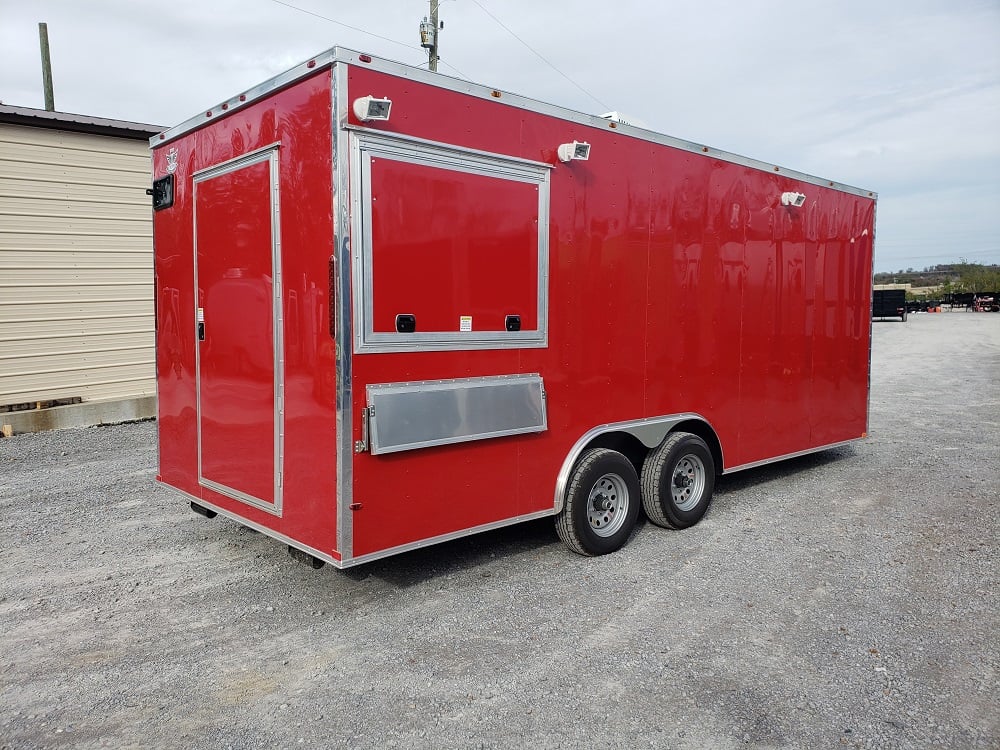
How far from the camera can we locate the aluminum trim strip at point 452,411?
3781mm

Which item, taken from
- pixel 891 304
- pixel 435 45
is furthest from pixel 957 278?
pixel 435 45

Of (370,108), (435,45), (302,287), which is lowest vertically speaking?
(302,287)

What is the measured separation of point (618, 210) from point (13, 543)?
4940mm

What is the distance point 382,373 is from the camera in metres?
3.79

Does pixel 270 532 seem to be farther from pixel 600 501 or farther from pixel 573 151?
pixel 573 151

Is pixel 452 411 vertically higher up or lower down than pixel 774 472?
higher up

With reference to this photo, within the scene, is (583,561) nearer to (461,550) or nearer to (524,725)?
(461,550)

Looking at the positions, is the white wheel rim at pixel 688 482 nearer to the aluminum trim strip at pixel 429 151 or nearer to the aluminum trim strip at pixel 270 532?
the aluminum trim strip at pixel 429 151

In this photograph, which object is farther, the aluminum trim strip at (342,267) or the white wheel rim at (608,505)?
the white wheel rim at (608,505)

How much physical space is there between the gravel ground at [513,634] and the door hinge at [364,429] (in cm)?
102

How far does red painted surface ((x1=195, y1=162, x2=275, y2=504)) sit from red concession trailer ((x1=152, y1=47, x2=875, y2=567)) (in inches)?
0.7

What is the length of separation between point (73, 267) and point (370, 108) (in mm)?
7912

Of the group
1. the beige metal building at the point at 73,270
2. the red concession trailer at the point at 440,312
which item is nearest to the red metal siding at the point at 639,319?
the red concession trailer at the point at 440,312

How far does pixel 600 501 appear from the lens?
5090 mm
